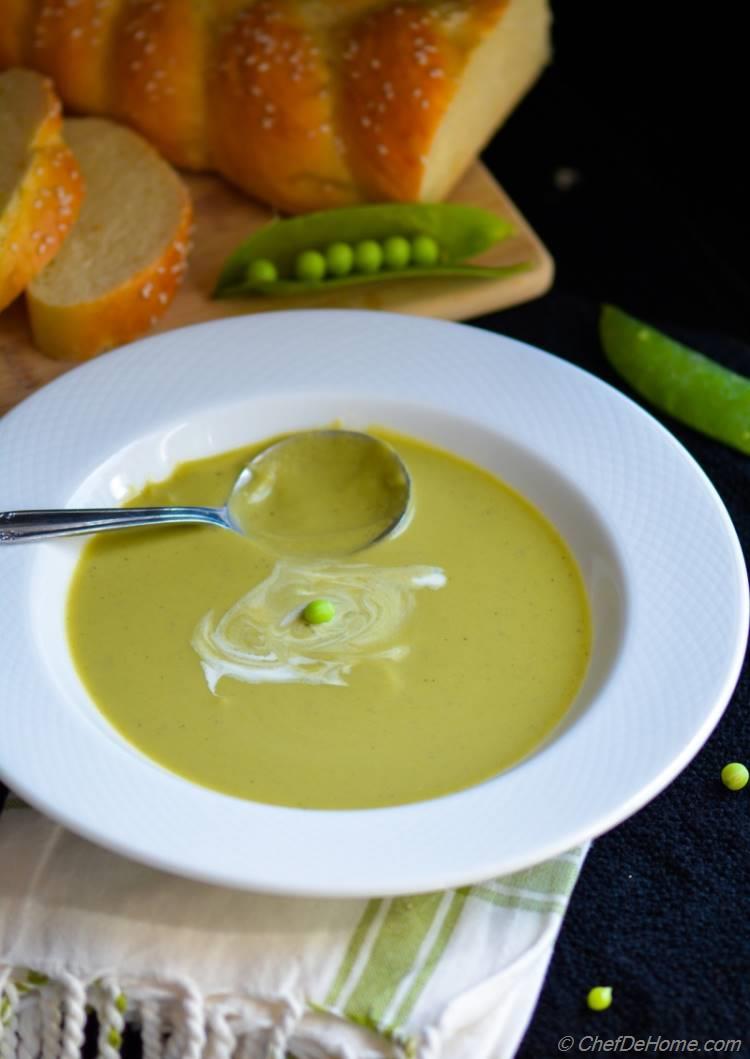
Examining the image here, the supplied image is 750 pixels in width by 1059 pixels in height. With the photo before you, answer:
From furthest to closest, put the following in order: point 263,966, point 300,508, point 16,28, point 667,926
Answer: point 16,28 < point 300,508 < point 667,926 < point 263,966

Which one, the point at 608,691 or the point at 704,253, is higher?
the point at 608,691

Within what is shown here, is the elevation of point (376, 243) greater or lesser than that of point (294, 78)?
lesser

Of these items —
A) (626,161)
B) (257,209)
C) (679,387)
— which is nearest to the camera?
(679,387)

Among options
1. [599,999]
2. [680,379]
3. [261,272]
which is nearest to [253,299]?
[261,272]

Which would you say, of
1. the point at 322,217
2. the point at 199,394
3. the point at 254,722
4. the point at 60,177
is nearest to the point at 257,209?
the point at 322,217

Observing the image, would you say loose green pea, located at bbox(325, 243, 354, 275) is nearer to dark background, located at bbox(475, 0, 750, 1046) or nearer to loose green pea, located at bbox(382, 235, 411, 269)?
loose green pea, located at bbox(382, 235, 411, 269)

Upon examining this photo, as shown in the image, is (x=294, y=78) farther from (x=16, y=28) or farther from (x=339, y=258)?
(x=16, y=28)

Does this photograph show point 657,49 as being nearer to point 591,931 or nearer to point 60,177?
point 60,177

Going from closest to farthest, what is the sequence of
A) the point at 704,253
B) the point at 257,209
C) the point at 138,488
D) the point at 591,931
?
the point at 591,931 → the point at 138,488 → the point at 257,209 → the point at 704,253
